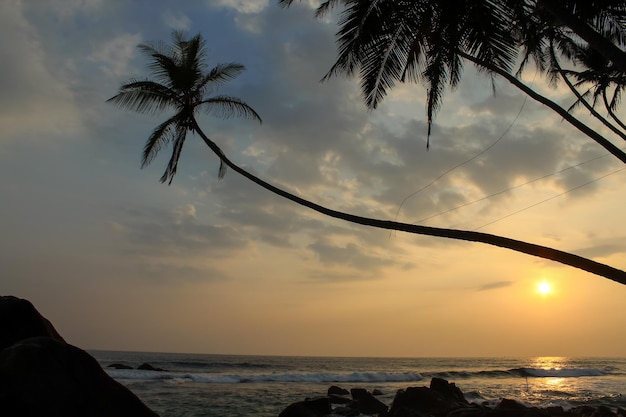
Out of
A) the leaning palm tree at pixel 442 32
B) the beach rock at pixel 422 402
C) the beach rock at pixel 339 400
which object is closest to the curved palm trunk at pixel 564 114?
the leaning palm tree at pixel 442 32

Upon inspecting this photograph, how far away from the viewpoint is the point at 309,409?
14.8 m

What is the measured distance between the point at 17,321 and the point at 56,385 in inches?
72.5

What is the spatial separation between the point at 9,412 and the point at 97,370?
1026 mm

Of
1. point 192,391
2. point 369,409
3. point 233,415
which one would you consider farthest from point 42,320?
point 192,391

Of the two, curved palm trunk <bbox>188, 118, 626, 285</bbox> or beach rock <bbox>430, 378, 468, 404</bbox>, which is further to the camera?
beach rock <bbox>430, 378, 468, 404</bbox>

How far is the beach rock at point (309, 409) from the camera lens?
1426cm

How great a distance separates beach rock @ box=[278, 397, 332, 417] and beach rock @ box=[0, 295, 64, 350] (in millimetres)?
9229

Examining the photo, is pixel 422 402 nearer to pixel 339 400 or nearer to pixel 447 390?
pixel 447 390

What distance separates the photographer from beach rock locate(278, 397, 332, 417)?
14262mm

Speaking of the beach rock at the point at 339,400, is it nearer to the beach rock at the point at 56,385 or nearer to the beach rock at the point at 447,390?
the beach rock at the point at 447,390

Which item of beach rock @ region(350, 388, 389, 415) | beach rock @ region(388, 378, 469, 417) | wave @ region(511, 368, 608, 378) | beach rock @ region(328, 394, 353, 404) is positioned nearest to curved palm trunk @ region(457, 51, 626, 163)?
beach rock @ region(388, 378, 469, 417)

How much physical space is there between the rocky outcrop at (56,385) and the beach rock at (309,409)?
30.3 ft

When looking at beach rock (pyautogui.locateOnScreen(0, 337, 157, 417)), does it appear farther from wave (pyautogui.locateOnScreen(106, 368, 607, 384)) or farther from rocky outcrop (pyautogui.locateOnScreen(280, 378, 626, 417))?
wave (pyautogui.locateOnScreen(106, 368, 607, 384))

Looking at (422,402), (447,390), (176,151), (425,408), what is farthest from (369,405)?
(176,151)
